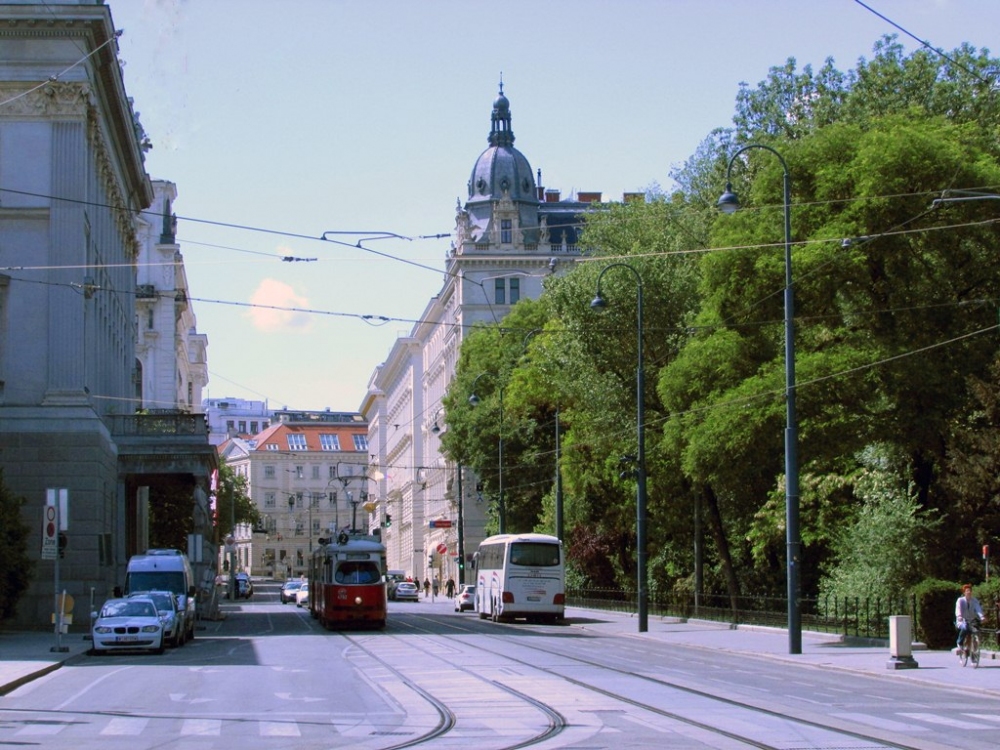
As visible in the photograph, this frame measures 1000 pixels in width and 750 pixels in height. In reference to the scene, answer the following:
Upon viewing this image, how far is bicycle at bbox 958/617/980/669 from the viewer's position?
2688 cm

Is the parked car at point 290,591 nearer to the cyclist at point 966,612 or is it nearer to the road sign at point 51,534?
the road sign at point 51,534

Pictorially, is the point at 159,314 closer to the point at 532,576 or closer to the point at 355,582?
the point at 532,576

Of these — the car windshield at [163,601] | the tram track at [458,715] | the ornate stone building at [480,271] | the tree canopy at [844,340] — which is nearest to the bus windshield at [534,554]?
the tree canopy at [844,340]

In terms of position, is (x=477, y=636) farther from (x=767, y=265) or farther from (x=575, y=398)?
(x=575, y=398)

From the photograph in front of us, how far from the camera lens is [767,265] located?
1511 inches

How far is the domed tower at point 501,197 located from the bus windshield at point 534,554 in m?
52.6

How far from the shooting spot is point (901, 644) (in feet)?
88.2

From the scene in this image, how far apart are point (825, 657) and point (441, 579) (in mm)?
87220

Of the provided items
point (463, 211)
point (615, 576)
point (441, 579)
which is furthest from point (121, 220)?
point (441, 579)

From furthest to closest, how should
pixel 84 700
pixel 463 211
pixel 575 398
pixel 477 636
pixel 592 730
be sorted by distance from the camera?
pixel 463 211 < pixel 575 398 < pixel 477 636 < pixel 84 700 < pixel 592 730

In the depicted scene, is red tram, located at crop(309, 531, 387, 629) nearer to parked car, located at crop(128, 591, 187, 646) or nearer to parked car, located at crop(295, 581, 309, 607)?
parked car, located at crop(128, 591, 187, 646)

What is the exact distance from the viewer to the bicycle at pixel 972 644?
1058 inches

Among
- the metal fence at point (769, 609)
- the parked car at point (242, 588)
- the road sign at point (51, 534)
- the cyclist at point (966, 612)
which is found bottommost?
the parked car at point (242, 588)

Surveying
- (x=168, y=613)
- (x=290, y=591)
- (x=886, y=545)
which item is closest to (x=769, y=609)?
(x=886, y=545)
